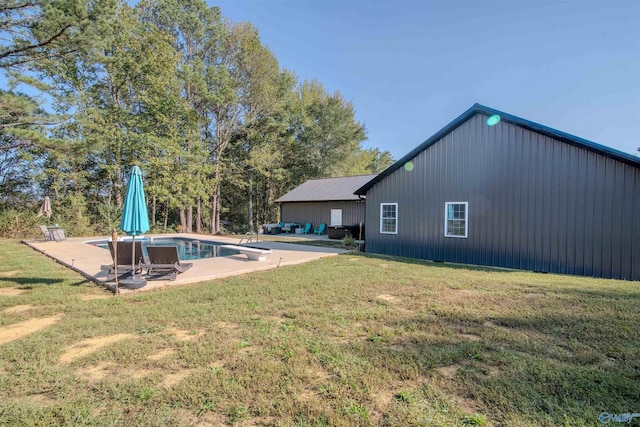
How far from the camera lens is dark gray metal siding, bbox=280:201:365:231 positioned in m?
19.6

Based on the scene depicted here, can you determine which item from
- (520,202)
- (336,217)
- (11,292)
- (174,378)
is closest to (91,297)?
(11,292)

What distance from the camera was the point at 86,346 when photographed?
12.1 feet

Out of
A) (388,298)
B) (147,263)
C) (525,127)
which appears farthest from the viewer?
(525,127)

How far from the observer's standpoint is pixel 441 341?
3.79 meters

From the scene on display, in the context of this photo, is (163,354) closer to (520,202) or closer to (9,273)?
(9,273)

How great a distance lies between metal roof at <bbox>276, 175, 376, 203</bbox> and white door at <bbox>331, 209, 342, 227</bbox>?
86cm

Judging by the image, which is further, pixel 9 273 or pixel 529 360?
pixel 9 273

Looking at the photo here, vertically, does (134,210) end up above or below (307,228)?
above

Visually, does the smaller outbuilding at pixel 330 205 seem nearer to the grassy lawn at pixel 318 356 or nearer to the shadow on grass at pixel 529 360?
the grassy lawn at pixel 318 356

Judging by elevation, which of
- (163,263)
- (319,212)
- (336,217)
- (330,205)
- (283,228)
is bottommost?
(163,263)

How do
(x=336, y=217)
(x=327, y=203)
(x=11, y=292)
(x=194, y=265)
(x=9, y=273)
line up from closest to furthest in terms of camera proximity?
(x=11, y=292) < (x=9, y=273) < (x=194, y=265) < (x=336, y=217) < (x=327, y=203)

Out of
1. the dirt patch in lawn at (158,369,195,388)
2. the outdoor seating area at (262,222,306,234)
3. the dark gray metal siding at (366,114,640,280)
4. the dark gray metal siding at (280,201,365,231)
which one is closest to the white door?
the dark gray metal siding at (280,201,365,231)

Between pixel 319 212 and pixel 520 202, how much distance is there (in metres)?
14.0

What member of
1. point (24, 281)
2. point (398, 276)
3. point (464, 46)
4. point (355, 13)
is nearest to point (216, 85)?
point (355, 13)
